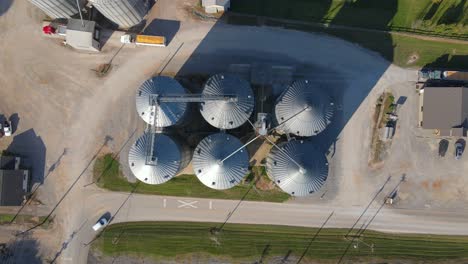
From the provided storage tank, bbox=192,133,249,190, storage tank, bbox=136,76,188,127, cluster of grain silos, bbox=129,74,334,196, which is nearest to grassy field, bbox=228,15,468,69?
cluster of grain silos, bbox=129,74,334,196

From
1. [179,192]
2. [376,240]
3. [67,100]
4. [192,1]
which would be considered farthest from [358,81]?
[67,100]

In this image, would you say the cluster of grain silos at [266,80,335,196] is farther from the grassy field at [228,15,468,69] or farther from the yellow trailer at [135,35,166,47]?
the yellow trailer at [135,35,166,47]

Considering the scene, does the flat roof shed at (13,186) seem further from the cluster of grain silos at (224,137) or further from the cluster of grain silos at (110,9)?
the cluster of grain silos at (110,9)

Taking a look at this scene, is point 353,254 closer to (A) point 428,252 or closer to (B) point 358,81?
(A) point 428,252

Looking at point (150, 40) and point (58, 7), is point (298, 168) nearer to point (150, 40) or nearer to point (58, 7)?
point (150, 40)

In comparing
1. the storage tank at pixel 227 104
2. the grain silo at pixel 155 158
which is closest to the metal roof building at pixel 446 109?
the storage tank at pixel 227 104

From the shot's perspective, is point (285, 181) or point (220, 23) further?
point (220, 23)

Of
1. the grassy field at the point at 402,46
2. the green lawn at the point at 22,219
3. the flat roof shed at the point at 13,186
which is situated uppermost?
the grassy field at the point at 402,46
